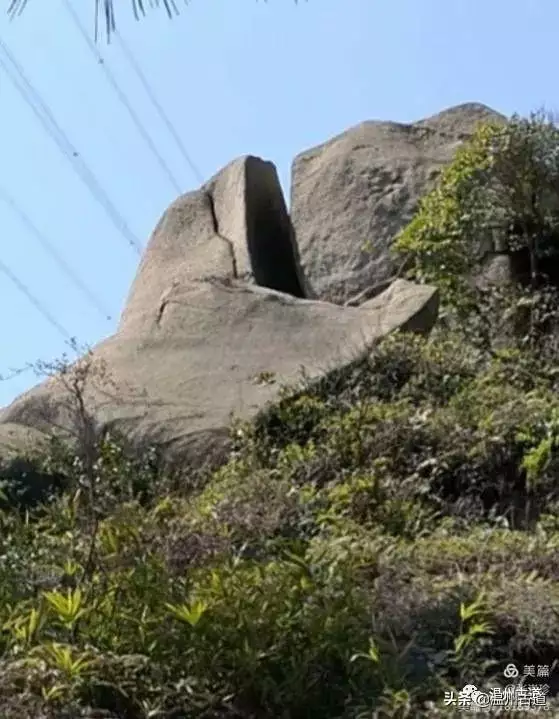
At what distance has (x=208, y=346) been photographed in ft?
27.9

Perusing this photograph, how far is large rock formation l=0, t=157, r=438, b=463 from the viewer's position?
7.62m

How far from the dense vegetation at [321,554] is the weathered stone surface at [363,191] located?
77.2 inches

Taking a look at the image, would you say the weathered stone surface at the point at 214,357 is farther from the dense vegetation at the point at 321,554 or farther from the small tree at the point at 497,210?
the small tree at the point at 497,210

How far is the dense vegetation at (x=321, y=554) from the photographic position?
406cm

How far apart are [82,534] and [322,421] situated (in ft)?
6.58

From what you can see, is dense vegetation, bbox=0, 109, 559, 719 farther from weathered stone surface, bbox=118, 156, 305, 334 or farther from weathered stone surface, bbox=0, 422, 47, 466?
weathered stone surface, bbox=118, 156, 305, 334

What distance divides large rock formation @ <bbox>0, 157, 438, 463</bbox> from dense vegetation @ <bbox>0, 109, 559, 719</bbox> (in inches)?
9.3

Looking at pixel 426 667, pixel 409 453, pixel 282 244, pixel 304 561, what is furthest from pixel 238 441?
pixel 282 244

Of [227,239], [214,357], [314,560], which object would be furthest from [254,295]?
[314,560]

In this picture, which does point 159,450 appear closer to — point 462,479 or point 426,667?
point 462,479

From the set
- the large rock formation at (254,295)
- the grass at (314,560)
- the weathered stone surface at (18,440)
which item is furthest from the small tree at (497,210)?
the weathered stone surface at (18,440)

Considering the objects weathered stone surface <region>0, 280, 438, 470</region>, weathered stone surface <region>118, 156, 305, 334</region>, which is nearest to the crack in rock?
weathered stone surface <region>118, 156, 305, 334</region>

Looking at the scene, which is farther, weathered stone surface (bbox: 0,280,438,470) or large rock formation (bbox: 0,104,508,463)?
large rock formation (bbox: 0,104,508,463)

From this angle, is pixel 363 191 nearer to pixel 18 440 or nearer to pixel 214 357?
pixel 214 357
